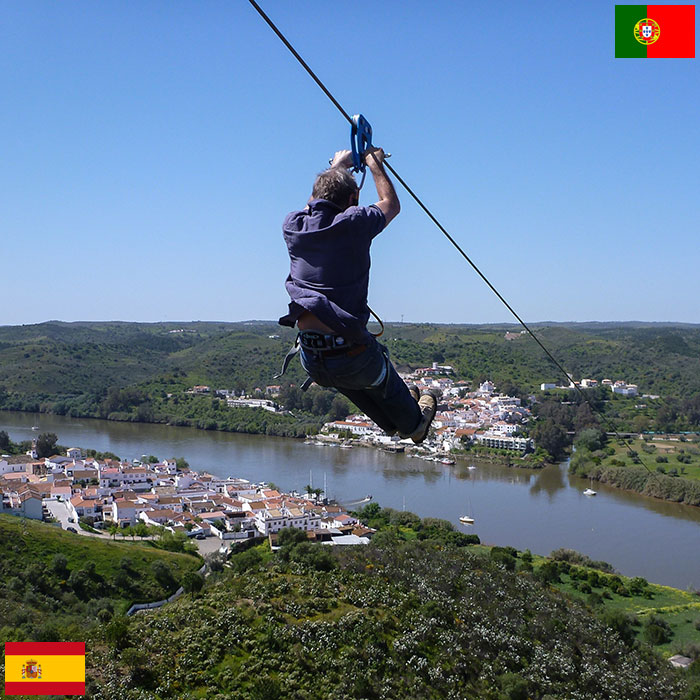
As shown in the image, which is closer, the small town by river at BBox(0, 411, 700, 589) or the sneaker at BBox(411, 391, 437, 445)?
the sneaker at BBox(411, 391, 437, 445)

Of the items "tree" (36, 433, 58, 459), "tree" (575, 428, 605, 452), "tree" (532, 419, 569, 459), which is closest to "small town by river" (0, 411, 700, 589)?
"tree" (532, 419, 569, 459)

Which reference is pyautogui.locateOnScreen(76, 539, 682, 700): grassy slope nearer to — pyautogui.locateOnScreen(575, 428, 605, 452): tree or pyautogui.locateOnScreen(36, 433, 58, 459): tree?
pyautogui.locateOnScreen(36, 433, 58, 459): tree

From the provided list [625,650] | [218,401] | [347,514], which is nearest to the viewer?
[625,650]

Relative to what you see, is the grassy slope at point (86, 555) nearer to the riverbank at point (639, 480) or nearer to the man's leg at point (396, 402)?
the man's leg at point (396, 402)

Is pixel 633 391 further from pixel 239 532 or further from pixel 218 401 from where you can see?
pixel 239 532

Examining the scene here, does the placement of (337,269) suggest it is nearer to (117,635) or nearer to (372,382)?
(372,382)

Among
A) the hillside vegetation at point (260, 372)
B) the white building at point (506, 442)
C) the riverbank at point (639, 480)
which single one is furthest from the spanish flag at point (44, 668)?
the white building at point (506, 442)

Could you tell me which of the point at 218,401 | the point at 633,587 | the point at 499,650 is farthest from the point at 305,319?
the point at 218,401
